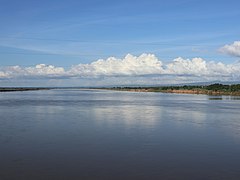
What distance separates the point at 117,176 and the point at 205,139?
249 inches

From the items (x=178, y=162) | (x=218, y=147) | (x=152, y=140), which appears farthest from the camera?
(x=152, y=140)

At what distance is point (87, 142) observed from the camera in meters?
12.6

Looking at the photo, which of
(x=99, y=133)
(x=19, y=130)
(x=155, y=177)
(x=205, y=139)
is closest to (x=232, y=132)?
(x=205, y=139)

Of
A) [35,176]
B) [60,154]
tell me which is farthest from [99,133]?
[35,176]

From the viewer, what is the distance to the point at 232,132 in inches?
611

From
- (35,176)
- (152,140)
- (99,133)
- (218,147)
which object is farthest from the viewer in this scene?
(99,133)

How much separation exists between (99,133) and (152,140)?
2723mm

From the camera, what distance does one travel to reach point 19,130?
15477mm

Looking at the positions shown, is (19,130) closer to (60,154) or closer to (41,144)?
(41,144)

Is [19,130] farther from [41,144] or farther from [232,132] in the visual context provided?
[232,132]

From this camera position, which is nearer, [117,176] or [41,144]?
[117,176]

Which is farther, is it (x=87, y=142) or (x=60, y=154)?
(x=87, y=142)

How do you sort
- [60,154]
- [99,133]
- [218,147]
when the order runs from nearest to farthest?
[60,154] < [218,147] < [99,133]

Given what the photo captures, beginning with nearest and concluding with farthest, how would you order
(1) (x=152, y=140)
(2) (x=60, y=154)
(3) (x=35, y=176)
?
(3) (x=35, y=176) → (2) (x=60, y=154) → (1) (x=152, y=140)
